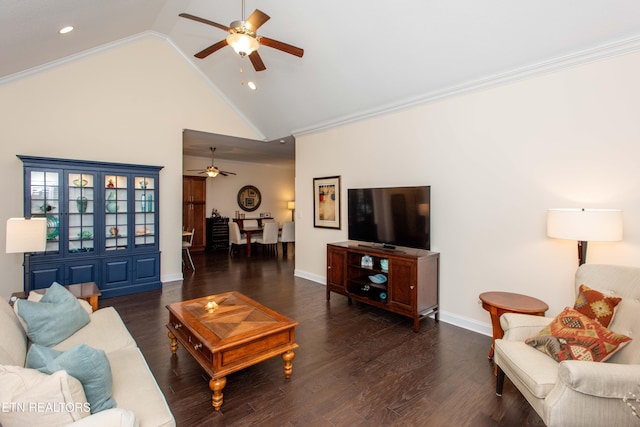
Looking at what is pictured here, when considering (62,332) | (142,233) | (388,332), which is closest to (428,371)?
(388,332)

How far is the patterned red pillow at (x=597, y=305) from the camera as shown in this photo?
2.04 m

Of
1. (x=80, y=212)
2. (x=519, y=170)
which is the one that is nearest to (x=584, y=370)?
(x=519, y=170)

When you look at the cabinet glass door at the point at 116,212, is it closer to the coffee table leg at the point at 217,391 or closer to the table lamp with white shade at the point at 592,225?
the coffee table leg at the point at 217,391

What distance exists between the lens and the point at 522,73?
310 cm

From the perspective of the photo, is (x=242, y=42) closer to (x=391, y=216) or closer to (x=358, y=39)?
(x=358, y=39)

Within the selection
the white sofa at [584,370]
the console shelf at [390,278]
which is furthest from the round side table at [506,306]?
the console shelf at [390,278]

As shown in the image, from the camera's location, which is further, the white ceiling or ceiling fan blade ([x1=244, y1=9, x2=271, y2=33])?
the white ceiling

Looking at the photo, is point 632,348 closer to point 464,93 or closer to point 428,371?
point 428,371

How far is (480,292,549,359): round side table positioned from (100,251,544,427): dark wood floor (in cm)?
37

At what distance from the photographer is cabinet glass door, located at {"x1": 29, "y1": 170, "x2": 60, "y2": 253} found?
14.0ft

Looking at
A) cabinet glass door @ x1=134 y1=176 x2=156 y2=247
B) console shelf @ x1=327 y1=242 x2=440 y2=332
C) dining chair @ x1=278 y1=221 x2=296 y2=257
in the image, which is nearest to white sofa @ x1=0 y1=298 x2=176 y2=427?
console shelf @ x1=327 y1=242 x2=440 y2=332

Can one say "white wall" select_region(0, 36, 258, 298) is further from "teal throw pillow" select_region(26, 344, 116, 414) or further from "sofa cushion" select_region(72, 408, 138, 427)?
"sofa cushion" select_region(72, 408, 138, 427)

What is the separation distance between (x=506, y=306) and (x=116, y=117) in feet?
19.3

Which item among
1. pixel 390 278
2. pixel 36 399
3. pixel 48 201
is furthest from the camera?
pixel 48 201
